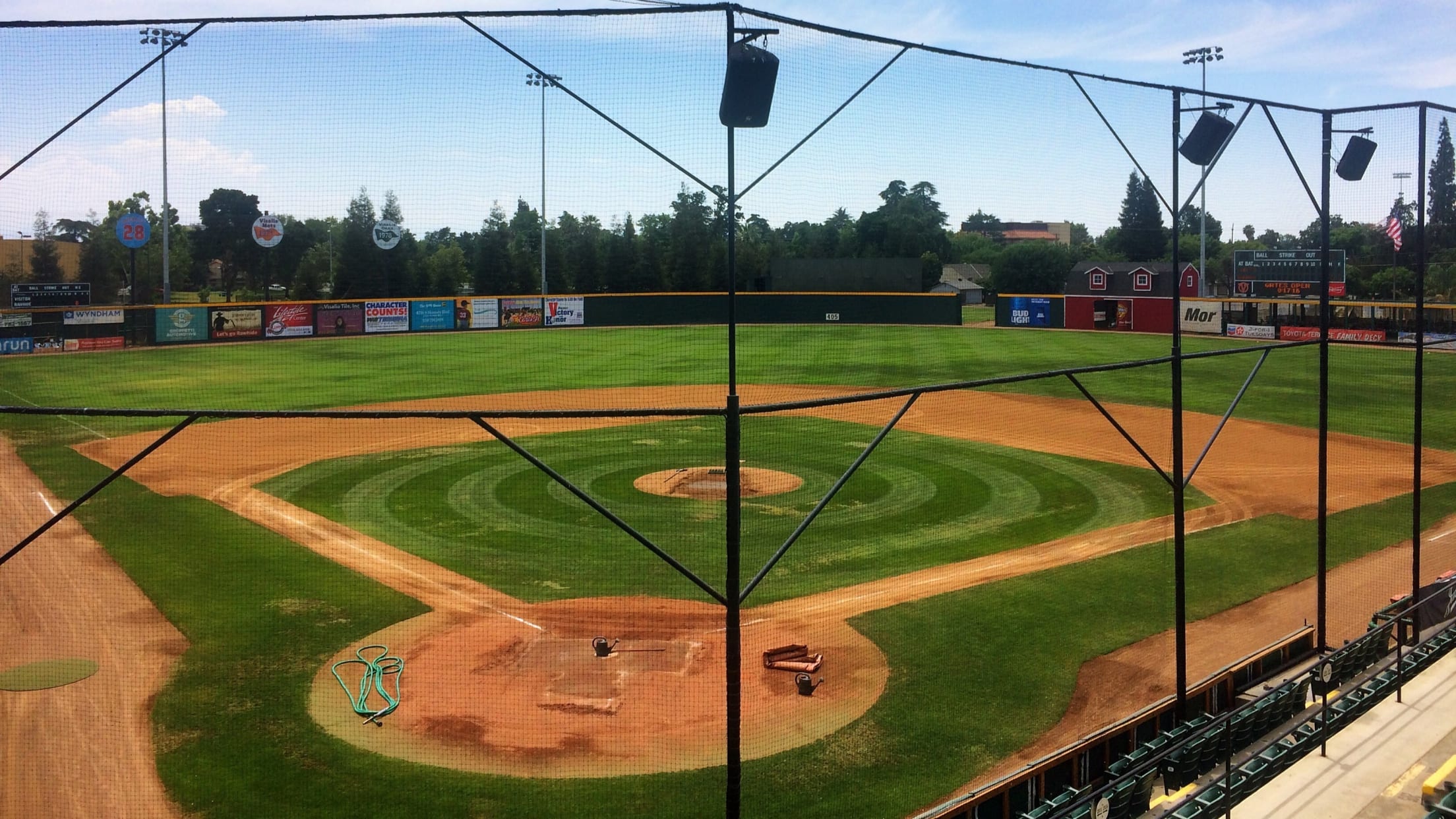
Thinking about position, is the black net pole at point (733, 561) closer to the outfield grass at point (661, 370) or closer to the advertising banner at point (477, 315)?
the outfield grass at point (661, 370)

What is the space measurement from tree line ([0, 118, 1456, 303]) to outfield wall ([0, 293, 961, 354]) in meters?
15.5

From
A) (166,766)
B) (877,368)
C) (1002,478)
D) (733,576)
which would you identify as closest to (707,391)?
(877,368)

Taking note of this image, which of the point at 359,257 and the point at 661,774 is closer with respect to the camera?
the point at 661,774

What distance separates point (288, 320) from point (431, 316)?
6.88m

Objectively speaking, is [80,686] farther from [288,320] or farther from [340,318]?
[340,318]

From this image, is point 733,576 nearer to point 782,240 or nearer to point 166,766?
point 166,766

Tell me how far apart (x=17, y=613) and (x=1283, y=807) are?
15.5 meters

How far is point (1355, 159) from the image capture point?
14.4 metres

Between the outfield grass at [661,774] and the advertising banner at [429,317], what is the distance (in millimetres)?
33686

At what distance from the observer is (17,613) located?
48.4 ft

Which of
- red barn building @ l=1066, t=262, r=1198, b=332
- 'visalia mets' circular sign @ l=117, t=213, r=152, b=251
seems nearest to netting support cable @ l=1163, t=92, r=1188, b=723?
'visalia mets' circular sign @ l=117, t=213, r=152, b=251

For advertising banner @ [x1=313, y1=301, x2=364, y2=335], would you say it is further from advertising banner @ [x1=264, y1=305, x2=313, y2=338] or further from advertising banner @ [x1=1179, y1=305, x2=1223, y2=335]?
advertising banner @ [x1=1179, y1=305, x2=1223, y2=335]

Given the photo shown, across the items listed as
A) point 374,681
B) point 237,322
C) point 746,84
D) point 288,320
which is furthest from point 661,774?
point 288,320

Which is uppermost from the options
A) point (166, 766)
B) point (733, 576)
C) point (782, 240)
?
point (782, 240)
